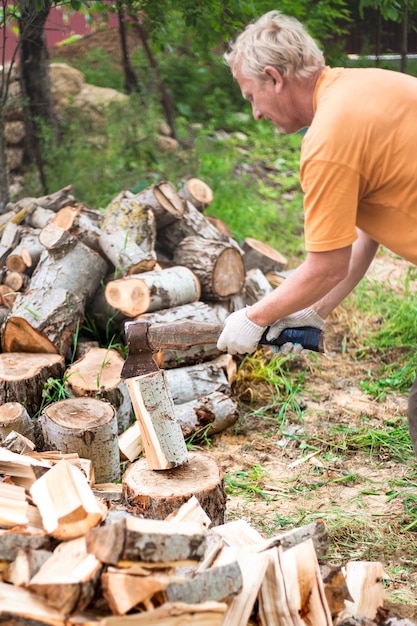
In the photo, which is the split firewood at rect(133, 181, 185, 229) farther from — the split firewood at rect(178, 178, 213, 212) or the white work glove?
the white work glove

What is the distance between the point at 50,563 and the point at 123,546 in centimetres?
26

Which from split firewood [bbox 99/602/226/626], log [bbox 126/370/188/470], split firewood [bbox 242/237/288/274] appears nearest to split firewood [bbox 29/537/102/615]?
split firewood [bbox 99/602/226/626]

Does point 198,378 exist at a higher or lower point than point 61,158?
lower

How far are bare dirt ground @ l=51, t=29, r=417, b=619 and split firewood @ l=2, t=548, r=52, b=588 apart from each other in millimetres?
1391

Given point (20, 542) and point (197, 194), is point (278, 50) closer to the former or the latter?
point (20, 542)

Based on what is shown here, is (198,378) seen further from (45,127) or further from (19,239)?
(45,127)

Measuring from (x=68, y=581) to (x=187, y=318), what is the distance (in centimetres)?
271

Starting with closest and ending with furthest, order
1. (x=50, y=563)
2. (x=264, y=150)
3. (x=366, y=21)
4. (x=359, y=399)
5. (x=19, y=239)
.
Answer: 1. (x=50, y=563)
2. (x=359, y=399)
3. (x=19, y=239)
4. (x=264, y=150)
5. (x=366, y=21)

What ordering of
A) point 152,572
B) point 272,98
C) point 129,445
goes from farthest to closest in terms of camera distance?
point 129,445 < point 272,98 < point 152,572

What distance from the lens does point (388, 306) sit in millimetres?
5910

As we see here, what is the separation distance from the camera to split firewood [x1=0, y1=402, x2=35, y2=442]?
358cm

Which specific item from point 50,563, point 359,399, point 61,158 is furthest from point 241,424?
point 61,158

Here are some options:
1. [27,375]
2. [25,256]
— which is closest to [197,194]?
[25,256]

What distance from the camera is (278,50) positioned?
101 inches
